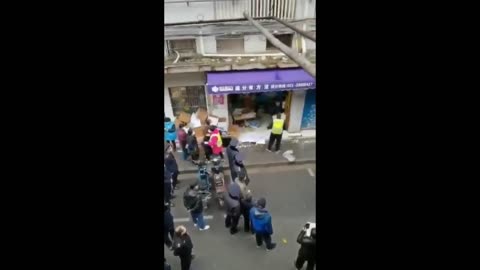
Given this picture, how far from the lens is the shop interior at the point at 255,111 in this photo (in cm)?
1219

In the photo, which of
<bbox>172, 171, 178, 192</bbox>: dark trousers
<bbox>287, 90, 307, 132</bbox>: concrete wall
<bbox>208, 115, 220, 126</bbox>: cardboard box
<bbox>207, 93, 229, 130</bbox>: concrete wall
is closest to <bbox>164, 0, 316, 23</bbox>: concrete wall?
<bbox>287, 90, 307, 132</bbox>: concrete wall

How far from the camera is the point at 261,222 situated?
7.11m

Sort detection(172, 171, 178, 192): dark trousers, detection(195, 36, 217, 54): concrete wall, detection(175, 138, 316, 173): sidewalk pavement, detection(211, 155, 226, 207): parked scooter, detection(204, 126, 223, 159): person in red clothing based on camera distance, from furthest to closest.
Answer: detection(195, 36, 217, 54): concrete wall
detection(175, 138, 316, 173): sidewalk pavement
detection(204, 126, 223, 159): person in red clothing
detection(172, 171, 178, 192): dark trousers
detection(211, 155, 226, 207): parked scooter

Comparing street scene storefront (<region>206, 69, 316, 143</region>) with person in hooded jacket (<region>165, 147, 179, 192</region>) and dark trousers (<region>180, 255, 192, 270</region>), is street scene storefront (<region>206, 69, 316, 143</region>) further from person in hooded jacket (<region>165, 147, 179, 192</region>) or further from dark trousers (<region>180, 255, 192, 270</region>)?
dark trousers (<region>180, 255, 192, 270</region>)

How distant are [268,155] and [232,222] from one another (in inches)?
141

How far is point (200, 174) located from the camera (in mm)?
8844

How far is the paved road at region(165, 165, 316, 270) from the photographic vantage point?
7324 mm

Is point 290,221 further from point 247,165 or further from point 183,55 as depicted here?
point 183,55

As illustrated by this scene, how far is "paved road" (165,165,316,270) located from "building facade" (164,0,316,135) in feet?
7.64

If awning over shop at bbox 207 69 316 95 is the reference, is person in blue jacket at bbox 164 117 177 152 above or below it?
below
